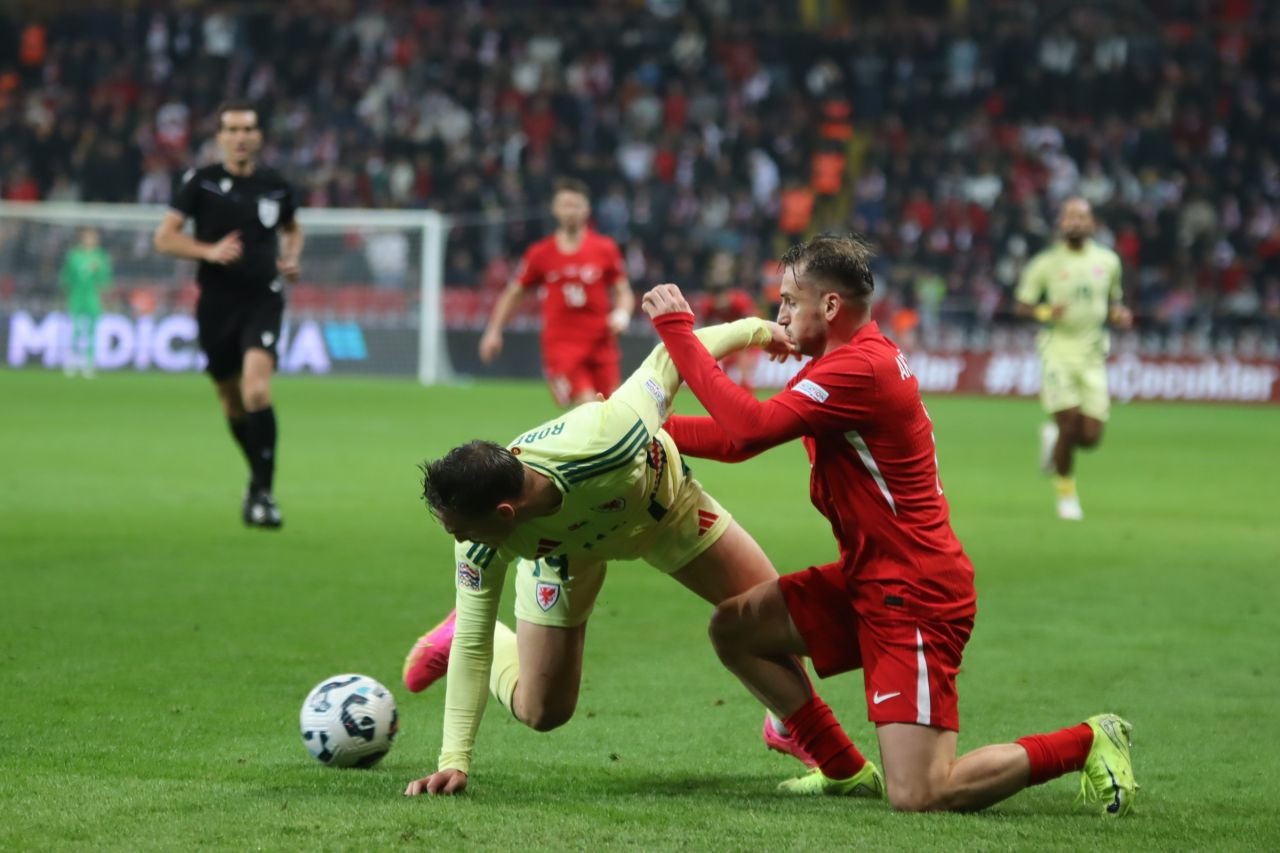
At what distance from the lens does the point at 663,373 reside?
4832 millimetres

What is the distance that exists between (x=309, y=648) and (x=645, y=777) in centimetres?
227

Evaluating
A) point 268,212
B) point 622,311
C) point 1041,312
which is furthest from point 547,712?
point 1041,312

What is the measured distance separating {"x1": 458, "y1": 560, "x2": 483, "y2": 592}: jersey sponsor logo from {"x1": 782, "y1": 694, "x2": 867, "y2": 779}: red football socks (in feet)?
3.31

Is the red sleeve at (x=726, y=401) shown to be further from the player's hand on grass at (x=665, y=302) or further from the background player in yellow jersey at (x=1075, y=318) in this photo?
the background player in yellow jersey at (x=1075, y=318)

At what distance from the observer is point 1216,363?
83.6 feet

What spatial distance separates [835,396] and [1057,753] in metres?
1.11

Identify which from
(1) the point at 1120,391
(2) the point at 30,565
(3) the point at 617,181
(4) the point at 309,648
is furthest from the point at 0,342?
(4) the point at 309,648

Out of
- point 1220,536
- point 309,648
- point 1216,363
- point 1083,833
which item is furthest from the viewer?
point 1216,363

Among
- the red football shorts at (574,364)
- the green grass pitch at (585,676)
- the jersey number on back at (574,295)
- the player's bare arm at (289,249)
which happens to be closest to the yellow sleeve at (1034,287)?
the green grass pitch at (585,676)

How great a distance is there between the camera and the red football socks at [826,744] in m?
4.82

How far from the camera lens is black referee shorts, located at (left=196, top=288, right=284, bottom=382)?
9.88 metres

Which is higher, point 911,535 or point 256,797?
point 911,535

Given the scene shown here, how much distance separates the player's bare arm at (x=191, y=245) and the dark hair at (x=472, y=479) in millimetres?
5420

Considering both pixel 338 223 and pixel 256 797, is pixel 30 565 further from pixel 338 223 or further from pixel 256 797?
pixel 338 223
